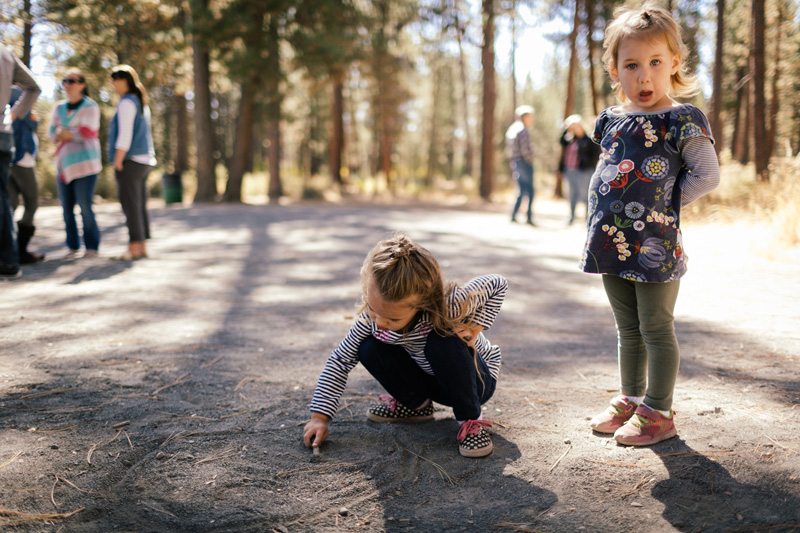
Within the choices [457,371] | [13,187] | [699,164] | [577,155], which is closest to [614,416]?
[457,371]

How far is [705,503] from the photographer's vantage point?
2062mm

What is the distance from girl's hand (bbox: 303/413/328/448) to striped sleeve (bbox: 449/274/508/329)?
0.71 metres

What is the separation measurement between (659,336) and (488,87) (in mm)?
18051

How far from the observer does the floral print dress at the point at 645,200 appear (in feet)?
8.04

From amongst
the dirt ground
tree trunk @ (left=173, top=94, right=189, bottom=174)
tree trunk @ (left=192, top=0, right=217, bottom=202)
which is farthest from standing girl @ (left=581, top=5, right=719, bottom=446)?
tree trunk @ (left=173, top=94, right=189, bottom=174)

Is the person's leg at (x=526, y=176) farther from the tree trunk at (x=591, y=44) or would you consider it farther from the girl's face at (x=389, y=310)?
the girl's face at (x=389, y=310)

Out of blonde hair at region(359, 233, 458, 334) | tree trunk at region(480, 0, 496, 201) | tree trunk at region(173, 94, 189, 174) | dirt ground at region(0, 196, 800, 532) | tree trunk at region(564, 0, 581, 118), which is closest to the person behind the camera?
dirt ground at region(0, 196, 800, 532)

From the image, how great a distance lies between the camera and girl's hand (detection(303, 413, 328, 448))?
99.3 inches

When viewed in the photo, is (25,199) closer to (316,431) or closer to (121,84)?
(121,84)

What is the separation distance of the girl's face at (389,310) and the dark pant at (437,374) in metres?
0.18

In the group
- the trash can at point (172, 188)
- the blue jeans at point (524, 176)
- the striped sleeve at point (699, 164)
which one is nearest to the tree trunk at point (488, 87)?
the blue jeans at point (524, 176)

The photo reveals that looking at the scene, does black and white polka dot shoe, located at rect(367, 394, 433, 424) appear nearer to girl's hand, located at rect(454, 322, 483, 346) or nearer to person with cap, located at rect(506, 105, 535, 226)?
girl's hand, located at rect(454, 322, 483, 346)

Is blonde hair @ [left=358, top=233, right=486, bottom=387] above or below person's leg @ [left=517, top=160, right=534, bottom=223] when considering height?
below

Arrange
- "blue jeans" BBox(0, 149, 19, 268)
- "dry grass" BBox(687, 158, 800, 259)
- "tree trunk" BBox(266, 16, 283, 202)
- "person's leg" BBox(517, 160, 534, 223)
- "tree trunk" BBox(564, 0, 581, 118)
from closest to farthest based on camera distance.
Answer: "blue jeans" BBox(0, 149, 19, 268)
"dry grass" BBox(687, 158, 800, 259)
"person's leg" BBox(517, 160, 534, 223)
"tree trunk" BBox(266, 16, 283, 202)
"tree trunk" BBox(564, 0, 581, 118)
